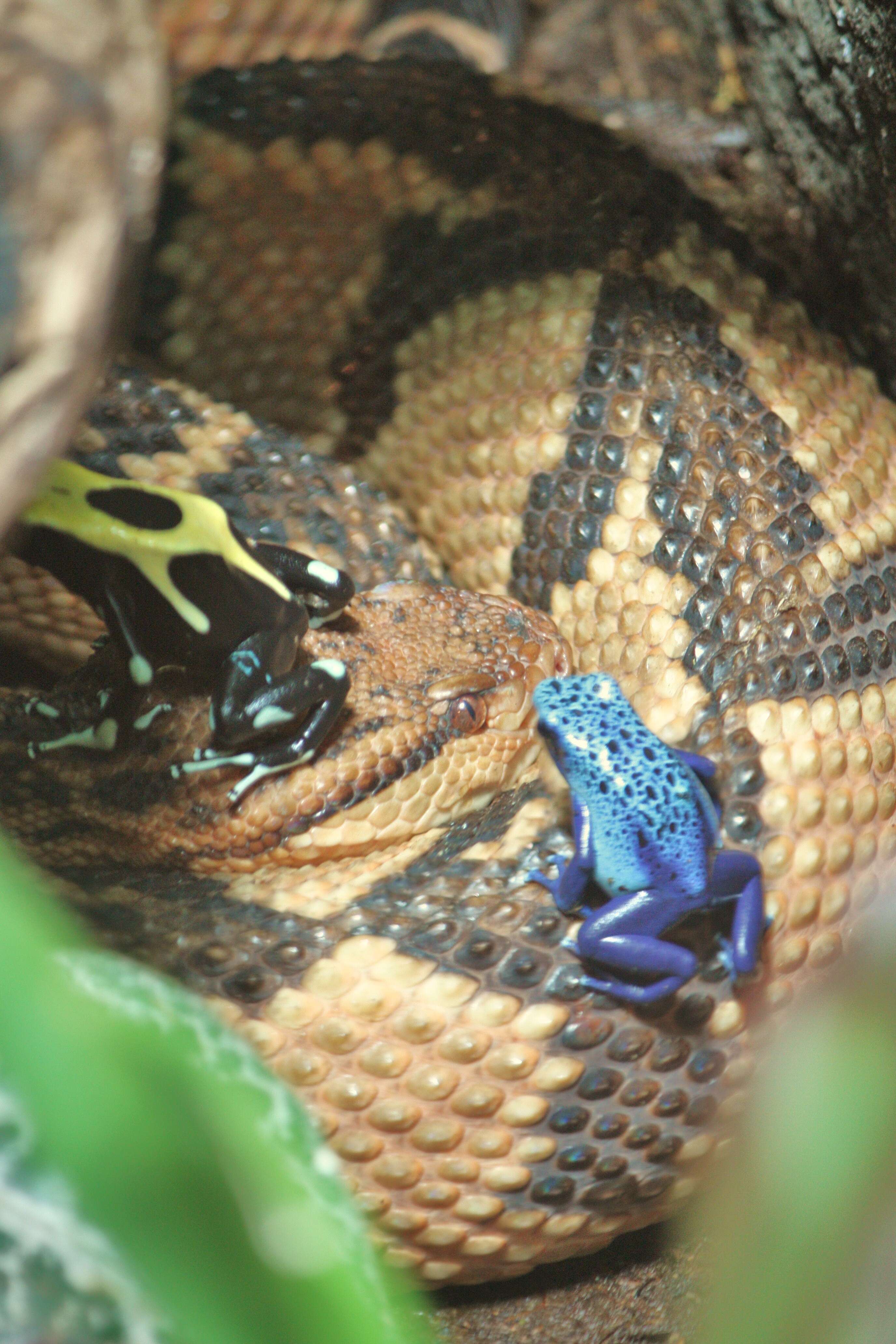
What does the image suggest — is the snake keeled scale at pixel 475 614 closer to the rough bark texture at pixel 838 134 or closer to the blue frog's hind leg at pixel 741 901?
the blue frog's hind leg at pixel 741 901

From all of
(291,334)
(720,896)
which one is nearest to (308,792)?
(720,896)

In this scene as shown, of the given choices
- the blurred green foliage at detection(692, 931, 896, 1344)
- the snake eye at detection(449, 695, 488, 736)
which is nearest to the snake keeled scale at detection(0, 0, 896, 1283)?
the snake eye at detection(449, 695, 488, 736)

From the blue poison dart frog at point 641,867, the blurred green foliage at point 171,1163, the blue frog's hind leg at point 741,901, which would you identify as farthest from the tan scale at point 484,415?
the blurred green foliage at point 171,1163

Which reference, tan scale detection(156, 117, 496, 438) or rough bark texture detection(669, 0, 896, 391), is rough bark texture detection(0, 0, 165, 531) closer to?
rough bark texture detection(669, 0, 896, 391)

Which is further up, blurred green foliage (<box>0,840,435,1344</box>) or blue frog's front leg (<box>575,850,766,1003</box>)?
blurred green foliage (<box>0,840,435,1344</box>)

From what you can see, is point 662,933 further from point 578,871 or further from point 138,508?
point 138,508

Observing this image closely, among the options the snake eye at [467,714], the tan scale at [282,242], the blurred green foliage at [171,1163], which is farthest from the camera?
the tan scale at [282,242]

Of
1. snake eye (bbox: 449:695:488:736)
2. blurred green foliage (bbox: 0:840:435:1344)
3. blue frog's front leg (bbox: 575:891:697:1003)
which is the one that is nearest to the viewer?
blurred green foliage (bbox: 0:840:435:1344)

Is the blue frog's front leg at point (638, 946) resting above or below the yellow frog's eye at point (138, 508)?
above

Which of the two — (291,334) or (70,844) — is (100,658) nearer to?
(70,844)
